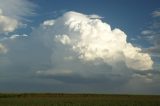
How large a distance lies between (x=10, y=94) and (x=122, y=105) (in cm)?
5855

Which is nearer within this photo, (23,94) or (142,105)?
(142,105)

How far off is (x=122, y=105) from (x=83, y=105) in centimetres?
565

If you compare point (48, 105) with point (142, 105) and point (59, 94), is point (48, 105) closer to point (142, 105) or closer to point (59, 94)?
point (142, 105)

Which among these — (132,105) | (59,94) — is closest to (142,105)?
(132,105)

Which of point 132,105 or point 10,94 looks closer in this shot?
point 132,105

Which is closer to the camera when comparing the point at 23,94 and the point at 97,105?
the point at 97,105

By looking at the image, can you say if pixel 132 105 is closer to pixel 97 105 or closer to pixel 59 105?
pixel 97 105

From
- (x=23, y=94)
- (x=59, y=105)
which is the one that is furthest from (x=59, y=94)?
(x=59, y=105)

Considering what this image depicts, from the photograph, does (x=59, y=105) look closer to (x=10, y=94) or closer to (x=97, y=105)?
(x=97, y=105)

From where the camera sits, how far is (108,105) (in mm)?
49625

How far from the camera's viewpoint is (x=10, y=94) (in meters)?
102

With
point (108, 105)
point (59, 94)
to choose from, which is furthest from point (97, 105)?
point (59, 94)

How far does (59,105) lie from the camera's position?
49562 mm

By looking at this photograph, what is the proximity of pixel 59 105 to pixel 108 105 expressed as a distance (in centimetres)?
700
